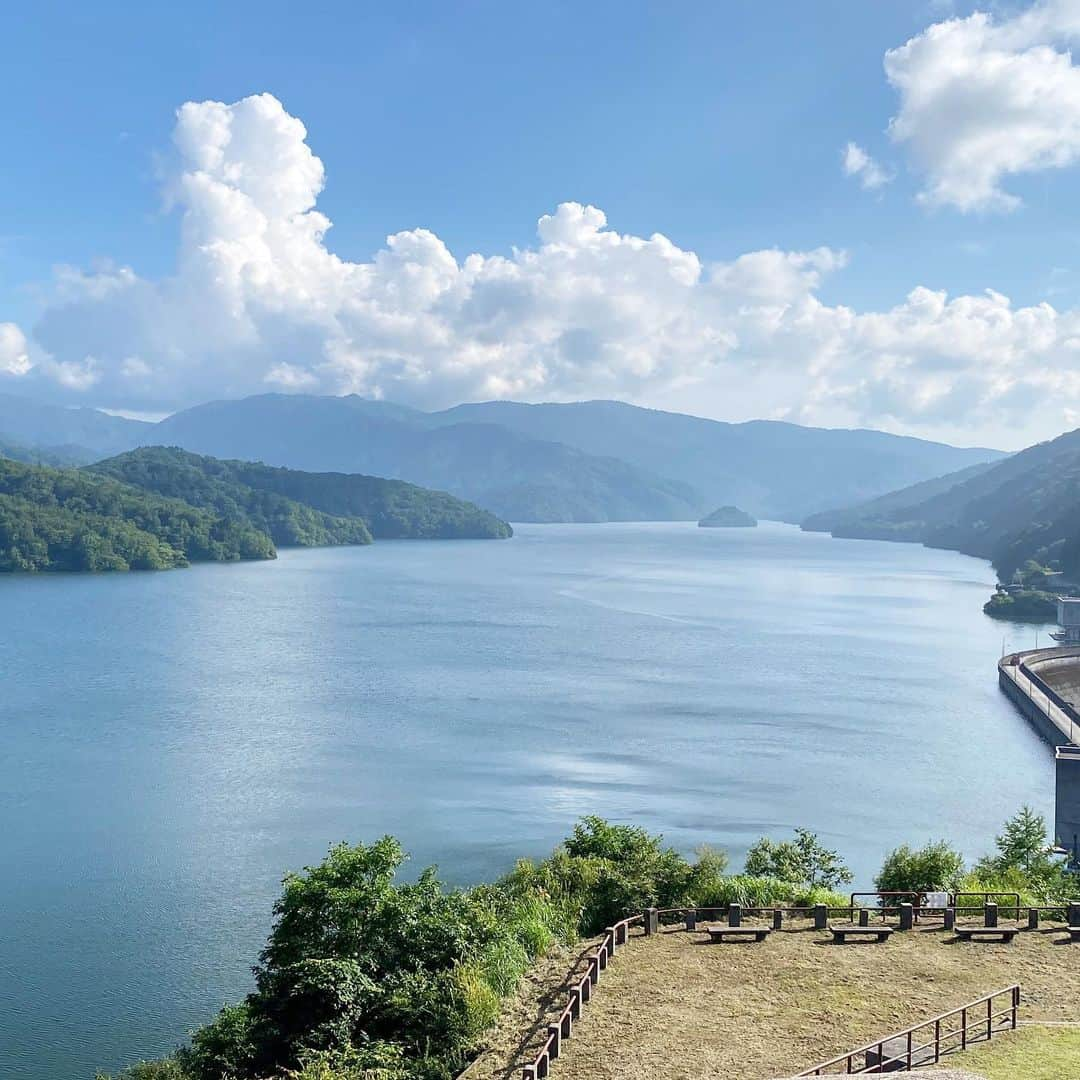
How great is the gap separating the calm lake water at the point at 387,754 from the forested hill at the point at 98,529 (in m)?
34.3

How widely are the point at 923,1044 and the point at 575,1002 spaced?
13.9 feet

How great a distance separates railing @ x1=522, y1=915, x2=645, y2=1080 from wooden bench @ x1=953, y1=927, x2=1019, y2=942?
4972 millimetres

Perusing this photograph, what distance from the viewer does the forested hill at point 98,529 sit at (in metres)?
128

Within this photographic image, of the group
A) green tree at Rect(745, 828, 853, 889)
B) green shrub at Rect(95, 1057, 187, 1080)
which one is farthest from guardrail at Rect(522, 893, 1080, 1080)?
green tree at Rect(745, 828, 853, 889)

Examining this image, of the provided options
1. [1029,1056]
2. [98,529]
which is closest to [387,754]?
[1029,1056]

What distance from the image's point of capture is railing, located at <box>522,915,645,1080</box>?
1188 cm

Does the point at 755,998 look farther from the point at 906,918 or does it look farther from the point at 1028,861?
the point at 1028,861

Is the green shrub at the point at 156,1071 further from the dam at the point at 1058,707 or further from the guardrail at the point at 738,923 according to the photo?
the dam at the point at 1058,707

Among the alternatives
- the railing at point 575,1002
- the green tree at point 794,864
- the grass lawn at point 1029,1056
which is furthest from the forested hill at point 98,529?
the grass lawn at point 1029,1056

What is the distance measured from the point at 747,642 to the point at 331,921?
64457 mm

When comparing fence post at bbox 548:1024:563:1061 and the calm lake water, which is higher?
fence post at bbox 548:1024:563:1061

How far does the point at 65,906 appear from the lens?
93.7 feet

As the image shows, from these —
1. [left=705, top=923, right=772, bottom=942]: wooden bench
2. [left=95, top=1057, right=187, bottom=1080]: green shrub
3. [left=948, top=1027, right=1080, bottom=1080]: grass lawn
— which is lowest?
[left=95, top=1057, right=187, bottom=1080]: green shrub

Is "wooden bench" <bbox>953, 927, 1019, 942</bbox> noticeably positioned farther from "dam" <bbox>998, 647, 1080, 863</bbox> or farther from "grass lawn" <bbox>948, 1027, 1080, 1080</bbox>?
"dam" <bbox>998, 647, 1080, 863</bbox>
